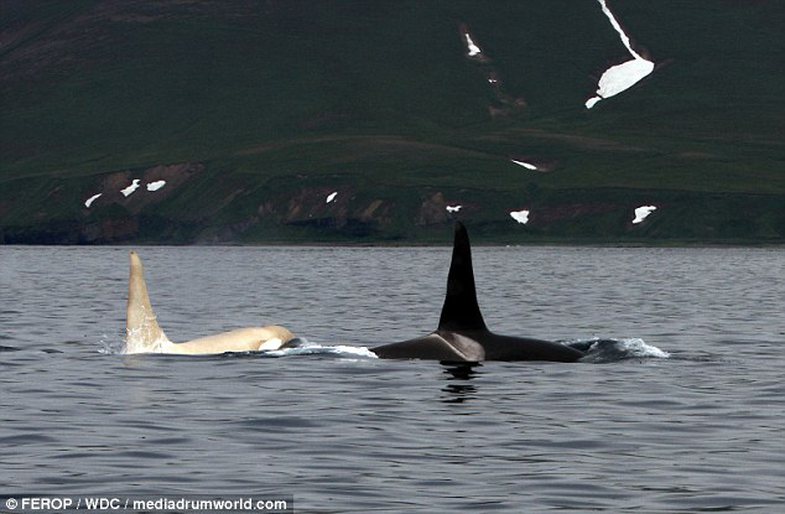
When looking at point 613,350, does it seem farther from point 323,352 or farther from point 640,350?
point 323,352

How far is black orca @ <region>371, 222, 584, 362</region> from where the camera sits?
32.2 m

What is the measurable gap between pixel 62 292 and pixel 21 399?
48.2 meters

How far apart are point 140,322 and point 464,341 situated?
671 cm

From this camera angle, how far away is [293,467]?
2073 centimetres

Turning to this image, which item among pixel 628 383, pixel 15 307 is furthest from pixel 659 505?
pixel 15 307

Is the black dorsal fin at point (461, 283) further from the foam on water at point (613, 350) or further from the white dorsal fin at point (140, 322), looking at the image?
the white dorsal fin at point (140, 322)

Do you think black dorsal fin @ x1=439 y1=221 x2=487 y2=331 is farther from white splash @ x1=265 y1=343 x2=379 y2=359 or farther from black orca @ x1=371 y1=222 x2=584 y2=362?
white splash @ x1=265 y1=343 x2=379 y2=359

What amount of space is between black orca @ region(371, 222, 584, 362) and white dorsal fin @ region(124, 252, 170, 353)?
15.3ft

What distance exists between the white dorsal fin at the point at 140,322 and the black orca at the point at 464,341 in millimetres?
4656

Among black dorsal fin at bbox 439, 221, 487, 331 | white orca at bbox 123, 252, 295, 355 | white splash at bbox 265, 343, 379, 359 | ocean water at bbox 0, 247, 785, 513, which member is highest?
black dorsal fin at bbox 439, 221, 487, 331

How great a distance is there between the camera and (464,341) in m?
33.9

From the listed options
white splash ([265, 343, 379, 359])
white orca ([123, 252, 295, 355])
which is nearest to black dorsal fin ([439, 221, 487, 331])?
white splash ([265, 343, 379, 359])

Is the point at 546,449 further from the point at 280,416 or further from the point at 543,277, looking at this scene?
the point at 543,277

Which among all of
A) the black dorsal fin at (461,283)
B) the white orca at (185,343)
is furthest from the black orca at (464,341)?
the white orca at (185,343)
